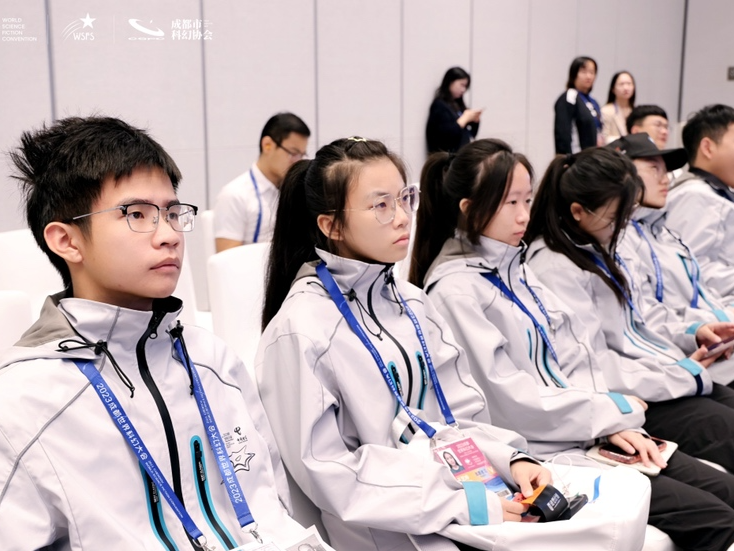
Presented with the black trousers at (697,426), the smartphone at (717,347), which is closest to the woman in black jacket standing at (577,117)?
the smartphone at (717,347)

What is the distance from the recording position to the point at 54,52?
3.42 metres

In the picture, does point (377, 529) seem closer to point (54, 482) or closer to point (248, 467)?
point (248, 467)

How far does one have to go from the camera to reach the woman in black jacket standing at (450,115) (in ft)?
18.8

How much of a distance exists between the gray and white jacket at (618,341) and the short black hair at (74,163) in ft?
4.66

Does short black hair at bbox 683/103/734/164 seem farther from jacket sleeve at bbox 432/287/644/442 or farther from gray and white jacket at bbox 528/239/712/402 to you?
jacket sleeve at bbox 432/287/644/442

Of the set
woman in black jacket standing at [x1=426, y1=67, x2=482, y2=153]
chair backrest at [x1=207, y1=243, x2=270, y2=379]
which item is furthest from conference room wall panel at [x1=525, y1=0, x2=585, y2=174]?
→ chair backrest at [x1=207, y1=243, x2=270, y2=379]

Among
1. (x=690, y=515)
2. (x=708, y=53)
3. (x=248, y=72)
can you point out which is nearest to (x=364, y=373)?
(x=690, y=515)

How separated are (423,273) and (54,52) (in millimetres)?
2295

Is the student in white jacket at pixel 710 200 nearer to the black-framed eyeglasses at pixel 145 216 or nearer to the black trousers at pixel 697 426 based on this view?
the black trousers at pixel 697 426

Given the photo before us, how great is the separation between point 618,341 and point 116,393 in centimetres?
168

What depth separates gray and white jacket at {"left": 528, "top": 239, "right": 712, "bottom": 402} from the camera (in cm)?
217

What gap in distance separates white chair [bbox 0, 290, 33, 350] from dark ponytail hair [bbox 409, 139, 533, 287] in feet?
3.51

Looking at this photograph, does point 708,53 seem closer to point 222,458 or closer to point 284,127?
point 284,127

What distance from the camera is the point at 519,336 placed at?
196 centimetres
